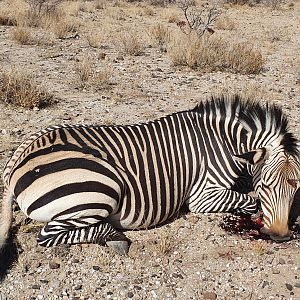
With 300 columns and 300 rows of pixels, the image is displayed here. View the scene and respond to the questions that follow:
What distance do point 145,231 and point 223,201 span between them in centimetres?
83

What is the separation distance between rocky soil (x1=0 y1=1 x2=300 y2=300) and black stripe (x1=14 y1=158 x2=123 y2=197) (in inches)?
25.7

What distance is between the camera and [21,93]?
6.92m

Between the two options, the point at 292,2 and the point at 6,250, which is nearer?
the point at 6,250

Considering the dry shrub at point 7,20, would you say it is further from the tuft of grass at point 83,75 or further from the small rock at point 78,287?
the small rock at point 78,287

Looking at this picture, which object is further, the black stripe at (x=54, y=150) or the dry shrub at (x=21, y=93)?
the dry shrub at (x=21, y=93)

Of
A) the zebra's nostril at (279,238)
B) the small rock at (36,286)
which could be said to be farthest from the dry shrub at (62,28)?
the zebra's nostril at (279,238)

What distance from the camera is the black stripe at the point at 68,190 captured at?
357 centimetres

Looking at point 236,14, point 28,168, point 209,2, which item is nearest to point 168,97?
point 28,168

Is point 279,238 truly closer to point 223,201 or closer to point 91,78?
point 223,201

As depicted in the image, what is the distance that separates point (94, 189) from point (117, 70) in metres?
6.17

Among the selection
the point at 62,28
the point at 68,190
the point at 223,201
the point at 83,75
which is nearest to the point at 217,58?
the point at 83,75

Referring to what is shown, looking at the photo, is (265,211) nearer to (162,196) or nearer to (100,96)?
(162,196)

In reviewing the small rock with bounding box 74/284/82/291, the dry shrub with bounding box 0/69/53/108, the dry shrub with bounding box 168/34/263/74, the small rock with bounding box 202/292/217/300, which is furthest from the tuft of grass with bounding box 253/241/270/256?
the dry shrub with bounding box 168/34/263/74

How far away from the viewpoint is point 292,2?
2753 centimetres
